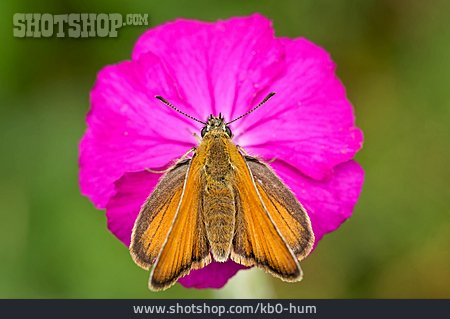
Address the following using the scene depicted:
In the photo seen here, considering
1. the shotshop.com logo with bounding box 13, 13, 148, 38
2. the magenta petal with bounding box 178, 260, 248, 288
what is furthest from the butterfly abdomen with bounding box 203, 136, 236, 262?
the shotshop.com logo with bounding box 13, 13, 148, 38

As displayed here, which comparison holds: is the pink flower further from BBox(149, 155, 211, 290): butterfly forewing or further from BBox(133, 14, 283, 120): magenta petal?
BBox(149, 155, 211, 290): butterfly forewing

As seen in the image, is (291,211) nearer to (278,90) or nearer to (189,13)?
(278,90)

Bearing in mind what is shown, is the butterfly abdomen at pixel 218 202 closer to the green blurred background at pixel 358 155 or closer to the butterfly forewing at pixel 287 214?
the butterfly forewing at pixel 287 214

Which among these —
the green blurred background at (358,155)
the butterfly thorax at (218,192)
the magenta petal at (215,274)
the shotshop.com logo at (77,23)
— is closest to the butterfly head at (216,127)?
the butterfly thorax at (218,192)

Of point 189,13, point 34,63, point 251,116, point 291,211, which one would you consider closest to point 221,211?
point 291,211

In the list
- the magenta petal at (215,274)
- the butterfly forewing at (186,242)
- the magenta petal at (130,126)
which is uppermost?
the magenta petal at (130,126)

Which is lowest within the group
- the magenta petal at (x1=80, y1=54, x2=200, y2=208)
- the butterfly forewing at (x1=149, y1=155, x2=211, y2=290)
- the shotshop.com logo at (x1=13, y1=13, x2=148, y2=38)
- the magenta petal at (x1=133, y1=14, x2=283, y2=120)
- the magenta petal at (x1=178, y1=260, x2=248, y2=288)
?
Answer: the magenta petal at (x1=178, y1=260, x2=248, y2=288)

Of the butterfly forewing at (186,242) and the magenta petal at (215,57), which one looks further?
the magenta petal at (215,57)

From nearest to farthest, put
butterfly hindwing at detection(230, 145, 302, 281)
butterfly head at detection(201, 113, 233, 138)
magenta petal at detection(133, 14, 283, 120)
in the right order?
1. butterfly hindwing at detection(230, 145, 302, 281)
2. butterfly head at detection(201, 113, 233, 138)
3. magenta petal at detection(133, 14, 283, 120)
